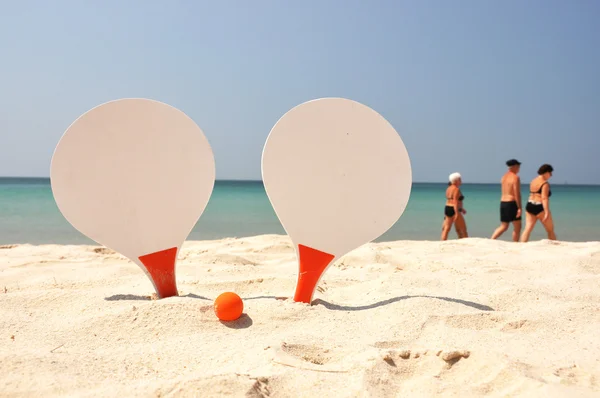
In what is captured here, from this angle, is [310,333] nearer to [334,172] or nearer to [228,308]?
[228,308]

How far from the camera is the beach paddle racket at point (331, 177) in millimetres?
2334

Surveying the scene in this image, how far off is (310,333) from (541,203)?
205 inches

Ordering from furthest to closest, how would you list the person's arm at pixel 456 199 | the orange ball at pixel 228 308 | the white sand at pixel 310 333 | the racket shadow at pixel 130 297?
the person's arm at pixel 456 199 < the racket shadow at pixel 130 297 < the orange ball at pixel 228 308 < the white sand at pixel 310 333

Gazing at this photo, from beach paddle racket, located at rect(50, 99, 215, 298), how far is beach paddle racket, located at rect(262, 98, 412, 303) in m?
0.48

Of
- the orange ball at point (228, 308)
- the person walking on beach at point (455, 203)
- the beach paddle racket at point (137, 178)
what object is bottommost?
the person walking on beach at point (455, 203)

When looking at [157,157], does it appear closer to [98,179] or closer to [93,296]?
[98,179]

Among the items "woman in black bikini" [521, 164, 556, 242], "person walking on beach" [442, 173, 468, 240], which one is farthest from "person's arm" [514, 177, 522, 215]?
"person walking on beach" [442, 173, 468, 240]

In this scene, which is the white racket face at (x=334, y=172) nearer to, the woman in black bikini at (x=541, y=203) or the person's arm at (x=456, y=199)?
the woman in black bikini at (x=541, y=203)

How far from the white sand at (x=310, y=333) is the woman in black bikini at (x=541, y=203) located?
2815 millimetres

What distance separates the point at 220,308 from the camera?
199 centimetres

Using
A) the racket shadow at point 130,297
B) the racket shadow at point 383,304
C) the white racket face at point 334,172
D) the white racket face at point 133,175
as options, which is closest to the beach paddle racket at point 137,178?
the white racket face at point 133,175

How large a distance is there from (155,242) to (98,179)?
0.45 metres

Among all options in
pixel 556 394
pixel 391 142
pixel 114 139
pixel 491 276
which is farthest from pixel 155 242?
pixel 491 276

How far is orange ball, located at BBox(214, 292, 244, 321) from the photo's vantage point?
78.5 inches
